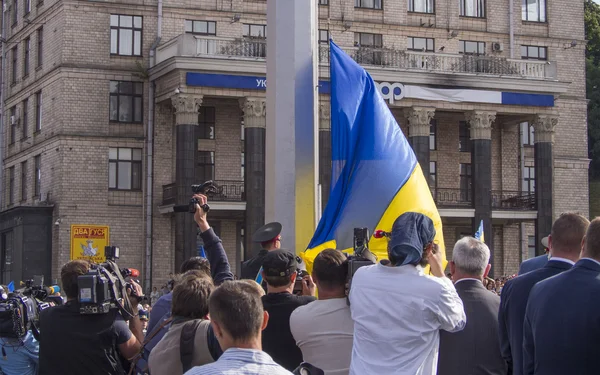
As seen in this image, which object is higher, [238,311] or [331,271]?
[331,271]

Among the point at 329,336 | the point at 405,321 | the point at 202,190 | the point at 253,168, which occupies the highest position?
the point at 253,168

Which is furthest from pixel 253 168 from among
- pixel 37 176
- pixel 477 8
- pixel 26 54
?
pixel 477 8

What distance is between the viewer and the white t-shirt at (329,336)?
6789 mm

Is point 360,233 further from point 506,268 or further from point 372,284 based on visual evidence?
point 506,268

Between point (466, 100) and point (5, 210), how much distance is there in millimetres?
19062

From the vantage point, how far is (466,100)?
144 ft

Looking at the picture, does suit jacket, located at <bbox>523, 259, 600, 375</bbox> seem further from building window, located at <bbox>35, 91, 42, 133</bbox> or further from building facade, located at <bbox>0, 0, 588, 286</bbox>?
building window, located at <bbox>35, 91, 42, 133</bbox>

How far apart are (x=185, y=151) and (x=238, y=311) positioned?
36.4 m

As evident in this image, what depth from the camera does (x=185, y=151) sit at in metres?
41.0

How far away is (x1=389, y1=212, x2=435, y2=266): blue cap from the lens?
20.4 ft

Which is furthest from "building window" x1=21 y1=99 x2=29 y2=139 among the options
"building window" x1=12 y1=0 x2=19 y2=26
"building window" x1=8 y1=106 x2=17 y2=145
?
"building window" x1=12 y1=0 x2=19 y2=26

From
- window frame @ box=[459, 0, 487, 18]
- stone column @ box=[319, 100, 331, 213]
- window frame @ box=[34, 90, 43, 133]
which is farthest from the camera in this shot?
window frame @ box=[459, 0, 487, 18]

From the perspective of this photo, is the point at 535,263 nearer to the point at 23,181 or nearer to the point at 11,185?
the point at 23,181

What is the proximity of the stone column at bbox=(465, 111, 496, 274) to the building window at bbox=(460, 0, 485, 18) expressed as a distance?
19.2 ft
